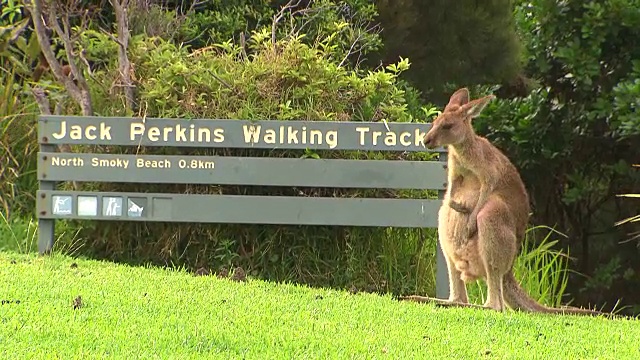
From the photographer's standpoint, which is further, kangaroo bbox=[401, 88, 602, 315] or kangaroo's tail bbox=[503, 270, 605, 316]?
kangaroo's tail bbox=[503, 270, 605, 316]

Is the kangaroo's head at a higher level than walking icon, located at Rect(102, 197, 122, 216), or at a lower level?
higher

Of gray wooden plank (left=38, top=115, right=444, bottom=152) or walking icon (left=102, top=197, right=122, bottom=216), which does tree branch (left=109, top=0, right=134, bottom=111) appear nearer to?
gray wooden plank (left=38, top=115, right=444, bottom=152)

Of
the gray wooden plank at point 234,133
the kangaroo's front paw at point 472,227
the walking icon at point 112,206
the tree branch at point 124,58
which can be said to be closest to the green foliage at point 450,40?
the tree branch at point 124,58

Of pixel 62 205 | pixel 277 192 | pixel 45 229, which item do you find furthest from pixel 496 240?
pixel 45 229

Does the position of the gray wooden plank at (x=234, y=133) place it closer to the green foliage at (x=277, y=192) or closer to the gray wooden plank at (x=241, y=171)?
the gray wooden plank at (x=241, y=171)

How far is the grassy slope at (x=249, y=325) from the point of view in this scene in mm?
5320

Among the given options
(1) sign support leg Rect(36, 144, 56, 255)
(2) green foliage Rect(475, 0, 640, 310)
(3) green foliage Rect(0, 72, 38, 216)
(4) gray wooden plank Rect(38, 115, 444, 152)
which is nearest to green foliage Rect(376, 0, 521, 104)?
(2) green foliage Rect(475, 0, 640, 310)

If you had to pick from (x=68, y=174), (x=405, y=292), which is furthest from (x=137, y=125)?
(x=405, y=292)

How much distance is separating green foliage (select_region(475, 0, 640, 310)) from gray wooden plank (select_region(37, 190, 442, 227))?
8.77 ft

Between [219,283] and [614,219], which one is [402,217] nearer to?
[219,283]

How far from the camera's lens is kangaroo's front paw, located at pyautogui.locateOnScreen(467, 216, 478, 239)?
7344mm

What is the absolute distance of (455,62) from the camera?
13.3m

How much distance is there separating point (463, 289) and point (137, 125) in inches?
130

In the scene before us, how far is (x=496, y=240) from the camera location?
23.7 feet
